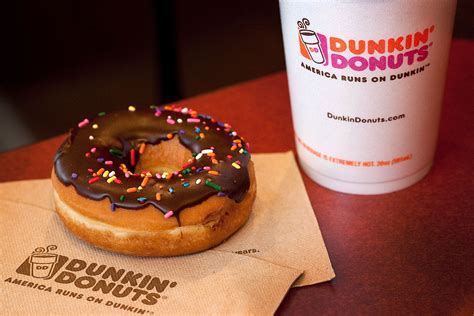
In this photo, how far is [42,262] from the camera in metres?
0.87

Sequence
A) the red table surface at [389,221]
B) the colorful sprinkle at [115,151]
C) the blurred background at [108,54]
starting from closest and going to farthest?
the red table surface at [389,221]
the colorful sprinkle at [115,151]
the blurred background at [108,54]

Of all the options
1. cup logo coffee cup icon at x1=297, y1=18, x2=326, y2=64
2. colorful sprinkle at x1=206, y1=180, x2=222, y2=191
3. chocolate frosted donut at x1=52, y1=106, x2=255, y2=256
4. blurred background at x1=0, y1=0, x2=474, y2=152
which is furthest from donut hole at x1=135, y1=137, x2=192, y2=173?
blurred background at x1=0, y1=0, x2=474, y2=152

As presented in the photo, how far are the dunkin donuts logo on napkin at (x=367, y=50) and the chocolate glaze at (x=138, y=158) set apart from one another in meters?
0.16

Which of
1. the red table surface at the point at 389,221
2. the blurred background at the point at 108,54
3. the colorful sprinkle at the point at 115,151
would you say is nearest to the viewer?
the red table surface at the point at 389,221

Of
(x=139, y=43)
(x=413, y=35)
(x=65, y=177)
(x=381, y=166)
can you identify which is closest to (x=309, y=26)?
(x=413, y=35)

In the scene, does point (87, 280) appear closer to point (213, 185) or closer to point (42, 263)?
point (42, 263)

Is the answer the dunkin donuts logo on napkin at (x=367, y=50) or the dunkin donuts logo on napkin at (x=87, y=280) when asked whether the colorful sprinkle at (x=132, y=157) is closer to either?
the dunkin donuts logo on napkin at (x=87, y=280)

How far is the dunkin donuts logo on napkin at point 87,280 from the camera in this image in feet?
2.67

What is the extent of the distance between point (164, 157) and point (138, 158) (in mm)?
35

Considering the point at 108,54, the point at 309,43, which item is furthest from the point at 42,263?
the point at 108,54

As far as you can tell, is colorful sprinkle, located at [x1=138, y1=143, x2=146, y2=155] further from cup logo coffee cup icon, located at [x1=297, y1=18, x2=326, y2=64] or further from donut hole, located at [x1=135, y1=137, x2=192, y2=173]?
cup logo coffee cup icon, located at [x1=297, y1=18, x2=326, y2=64]

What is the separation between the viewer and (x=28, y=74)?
2498 millimetres

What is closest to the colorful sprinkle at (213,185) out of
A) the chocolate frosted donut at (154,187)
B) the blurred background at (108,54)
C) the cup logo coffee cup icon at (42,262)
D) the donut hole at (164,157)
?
the chocolate frosted donut at (154,187)

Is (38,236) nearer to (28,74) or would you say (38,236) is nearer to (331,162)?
(331,162)
